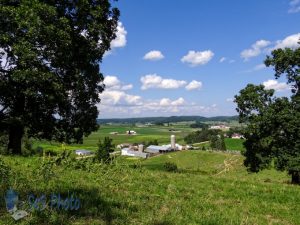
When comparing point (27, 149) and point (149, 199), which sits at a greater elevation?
point (149, 199)

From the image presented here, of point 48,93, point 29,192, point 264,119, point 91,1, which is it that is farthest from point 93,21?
point 264,119

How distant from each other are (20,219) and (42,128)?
54.2ft

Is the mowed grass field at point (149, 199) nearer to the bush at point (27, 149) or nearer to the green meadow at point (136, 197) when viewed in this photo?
the green meadow at point (136, 197)

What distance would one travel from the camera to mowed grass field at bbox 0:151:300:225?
7.87 m

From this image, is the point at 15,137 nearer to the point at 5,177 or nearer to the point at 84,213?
the point at 5,177

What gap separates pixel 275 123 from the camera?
125ft

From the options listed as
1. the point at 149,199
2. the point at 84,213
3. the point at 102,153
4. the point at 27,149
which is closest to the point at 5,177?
the point at 84,213

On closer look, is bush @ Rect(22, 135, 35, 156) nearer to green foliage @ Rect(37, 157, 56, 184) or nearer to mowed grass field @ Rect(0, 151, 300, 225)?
mowed grass field @ Rect(0, 151, 300, 225)

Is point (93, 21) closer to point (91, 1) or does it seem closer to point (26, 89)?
point (91, 1)

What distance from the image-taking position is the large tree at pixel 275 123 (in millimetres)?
36156

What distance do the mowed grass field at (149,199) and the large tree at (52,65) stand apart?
6966 mm

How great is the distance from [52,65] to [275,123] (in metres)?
25.3

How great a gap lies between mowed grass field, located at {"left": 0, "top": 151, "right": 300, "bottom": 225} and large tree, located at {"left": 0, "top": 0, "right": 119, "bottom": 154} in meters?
6.97

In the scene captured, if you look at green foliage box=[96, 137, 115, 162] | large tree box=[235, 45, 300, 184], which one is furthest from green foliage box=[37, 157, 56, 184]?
large tree box=[235, 45, 300, 184]
